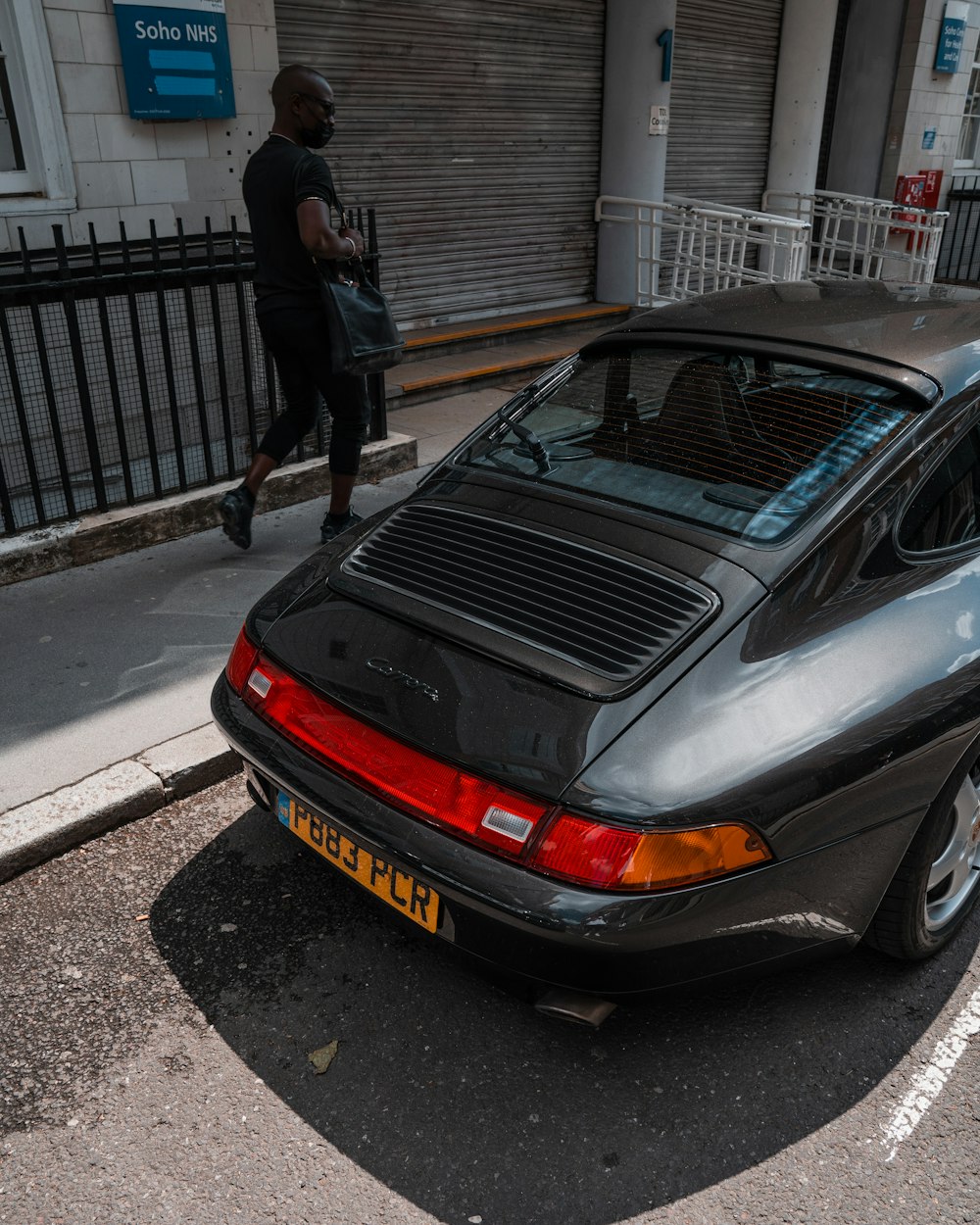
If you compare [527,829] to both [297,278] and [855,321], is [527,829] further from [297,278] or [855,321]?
[297,278]

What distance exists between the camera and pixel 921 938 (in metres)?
2.65

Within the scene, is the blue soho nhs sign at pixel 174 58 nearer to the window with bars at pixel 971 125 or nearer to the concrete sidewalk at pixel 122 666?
the concrete sidewalk at pixel 122 666

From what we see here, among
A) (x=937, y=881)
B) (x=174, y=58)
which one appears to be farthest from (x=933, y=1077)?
(x=174, y=58)

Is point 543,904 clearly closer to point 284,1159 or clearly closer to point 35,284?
point 284,1159

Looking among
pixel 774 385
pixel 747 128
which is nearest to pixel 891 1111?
pixel 774 385

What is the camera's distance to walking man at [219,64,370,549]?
4.33 meters

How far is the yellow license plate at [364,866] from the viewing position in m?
2.28

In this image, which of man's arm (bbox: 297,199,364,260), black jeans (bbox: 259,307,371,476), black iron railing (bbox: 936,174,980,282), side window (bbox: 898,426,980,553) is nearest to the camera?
side window (bbox: 898,426,980,553)

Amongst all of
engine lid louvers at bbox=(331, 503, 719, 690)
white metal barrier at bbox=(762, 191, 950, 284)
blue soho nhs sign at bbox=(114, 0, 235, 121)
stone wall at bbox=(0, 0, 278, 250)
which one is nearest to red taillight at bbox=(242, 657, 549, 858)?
engine lid louvers at bbox=(331, 503, 719, 690)

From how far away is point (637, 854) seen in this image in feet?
6.74

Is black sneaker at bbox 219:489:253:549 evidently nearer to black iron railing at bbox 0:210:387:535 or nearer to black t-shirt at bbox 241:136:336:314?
black iron railing at bbox 0:210:387:535

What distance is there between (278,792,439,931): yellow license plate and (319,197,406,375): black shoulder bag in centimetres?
246

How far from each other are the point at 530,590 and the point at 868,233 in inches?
409

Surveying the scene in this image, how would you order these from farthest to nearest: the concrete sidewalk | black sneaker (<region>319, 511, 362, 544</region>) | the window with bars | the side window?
the window with bars < black sneaker (<region>319, 511, 362, 544</region>) < the concrete sidewalk < the side window
